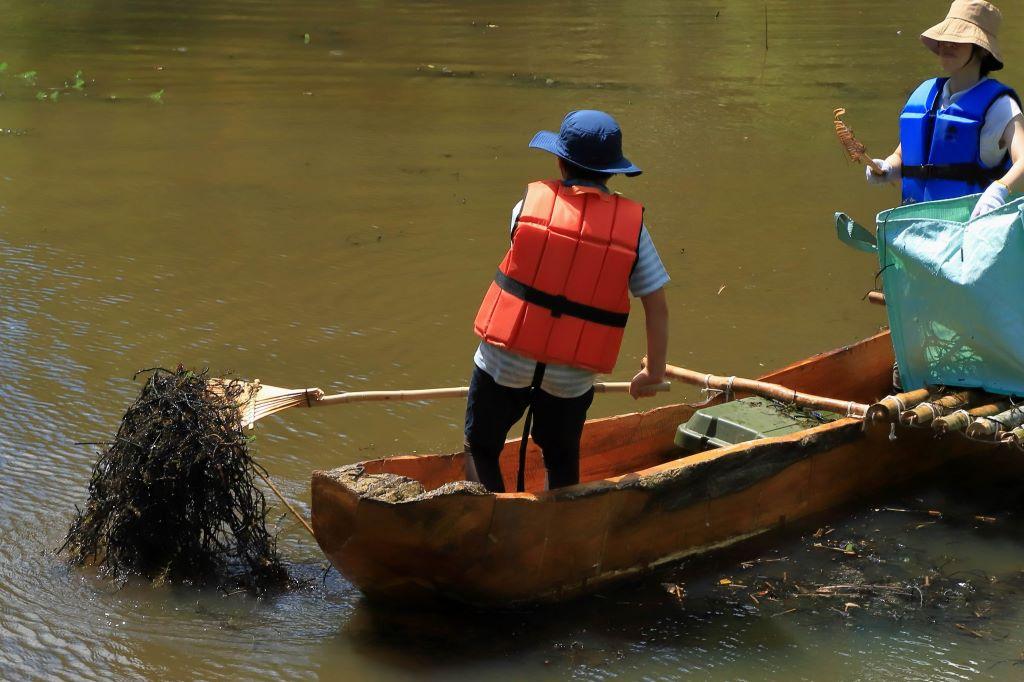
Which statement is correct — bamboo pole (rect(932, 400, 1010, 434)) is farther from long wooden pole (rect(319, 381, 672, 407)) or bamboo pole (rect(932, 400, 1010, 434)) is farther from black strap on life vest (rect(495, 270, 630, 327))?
black strap on life vest (rect(495, 270, 630, 327))

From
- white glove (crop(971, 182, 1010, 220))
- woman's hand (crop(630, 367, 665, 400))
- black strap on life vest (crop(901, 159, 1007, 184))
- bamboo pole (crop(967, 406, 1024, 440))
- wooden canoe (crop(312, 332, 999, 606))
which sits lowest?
wooden canoe (crop(312, 332, 999, 606))

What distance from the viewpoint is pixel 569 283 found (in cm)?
421

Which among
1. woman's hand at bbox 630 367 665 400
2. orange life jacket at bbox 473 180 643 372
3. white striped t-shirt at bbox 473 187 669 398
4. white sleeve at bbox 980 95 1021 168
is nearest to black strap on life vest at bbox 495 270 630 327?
orange life jacket at bbox 473 180 643 372

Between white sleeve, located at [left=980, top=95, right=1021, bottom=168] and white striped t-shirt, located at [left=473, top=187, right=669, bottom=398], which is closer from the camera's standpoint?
white striped t-shirt, located at [left=473, top=187, right=669, bottom=398]

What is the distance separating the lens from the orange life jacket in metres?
4.18

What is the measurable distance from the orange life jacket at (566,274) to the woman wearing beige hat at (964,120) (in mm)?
1967

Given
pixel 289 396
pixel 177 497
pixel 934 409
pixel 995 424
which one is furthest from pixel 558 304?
pixel 995 424

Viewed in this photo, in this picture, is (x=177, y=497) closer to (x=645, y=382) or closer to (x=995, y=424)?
(x=645, y=382)

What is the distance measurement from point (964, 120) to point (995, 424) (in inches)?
55.2

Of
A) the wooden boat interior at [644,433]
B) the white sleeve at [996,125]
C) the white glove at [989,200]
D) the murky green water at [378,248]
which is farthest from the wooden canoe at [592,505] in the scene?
the white sleeve at [996,125]

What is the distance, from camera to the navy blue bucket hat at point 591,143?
417cm

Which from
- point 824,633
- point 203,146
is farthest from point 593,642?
point 203,146

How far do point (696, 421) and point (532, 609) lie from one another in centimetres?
145

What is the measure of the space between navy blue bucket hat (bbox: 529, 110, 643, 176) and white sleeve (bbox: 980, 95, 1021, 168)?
2151 millimetres
